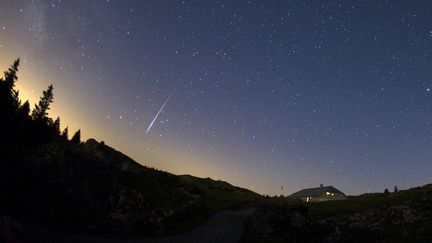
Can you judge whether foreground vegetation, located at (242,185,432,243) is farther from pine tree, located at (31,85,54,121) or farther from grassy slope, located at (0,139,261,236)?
pine tree, located at (31,85,54,121)

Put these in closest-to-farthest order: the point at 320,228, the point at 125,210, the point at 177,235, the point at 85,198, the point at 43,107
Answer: the point at 177,235 → the point at 85,198 → the point at 125,210 → the point at 320,228 → the point at 43,107

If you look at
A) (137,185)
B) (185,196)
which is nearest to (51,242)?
(137,185)

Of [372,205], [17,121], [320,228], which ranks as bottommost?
[320,228]

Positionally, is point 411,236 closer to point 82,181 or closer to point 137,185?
point 137,185

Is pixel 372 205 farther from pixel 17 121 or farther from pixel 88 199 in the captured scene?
pixel 17 121

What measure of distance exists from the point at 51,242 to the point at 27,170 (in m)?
11.7

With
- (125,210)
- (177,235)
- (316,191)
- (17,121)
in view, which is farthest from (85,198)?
(316,191)

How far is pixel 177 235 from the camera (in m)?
31.6

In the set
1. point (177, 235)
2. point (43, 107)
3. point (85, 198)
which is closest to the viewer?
point (177, 235)

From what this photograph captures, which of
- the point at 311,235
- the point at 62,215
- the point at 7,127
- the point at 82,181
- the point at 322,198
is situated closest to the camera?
the point at 62,215

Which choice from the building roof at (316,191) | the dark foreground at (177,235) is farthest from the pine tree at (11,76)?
the building roof at (316,191)

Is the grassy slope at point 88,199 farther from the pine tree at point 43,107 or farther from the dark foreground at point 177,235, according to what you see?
the pine tree at point 43,107

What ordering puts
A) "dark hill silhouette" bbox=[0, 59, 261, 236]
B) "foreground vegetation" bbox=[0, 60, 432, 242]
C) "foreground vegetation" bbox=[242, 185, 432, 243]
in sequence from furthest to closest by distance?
"foreground vegetation" bbox=[242, 185, 432, 243] < "foreground vegetation" bbox=[0, 60, 432, 242] < "dark hill silhouette" bbox=[0, 59, 261, 236]

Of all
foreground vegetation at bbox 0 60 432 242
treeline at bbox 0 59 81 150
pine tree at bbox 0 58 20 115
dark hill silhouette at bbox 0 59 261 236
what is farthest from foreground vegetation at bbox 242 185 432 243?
pine tree at bbox 0 58 20 115
